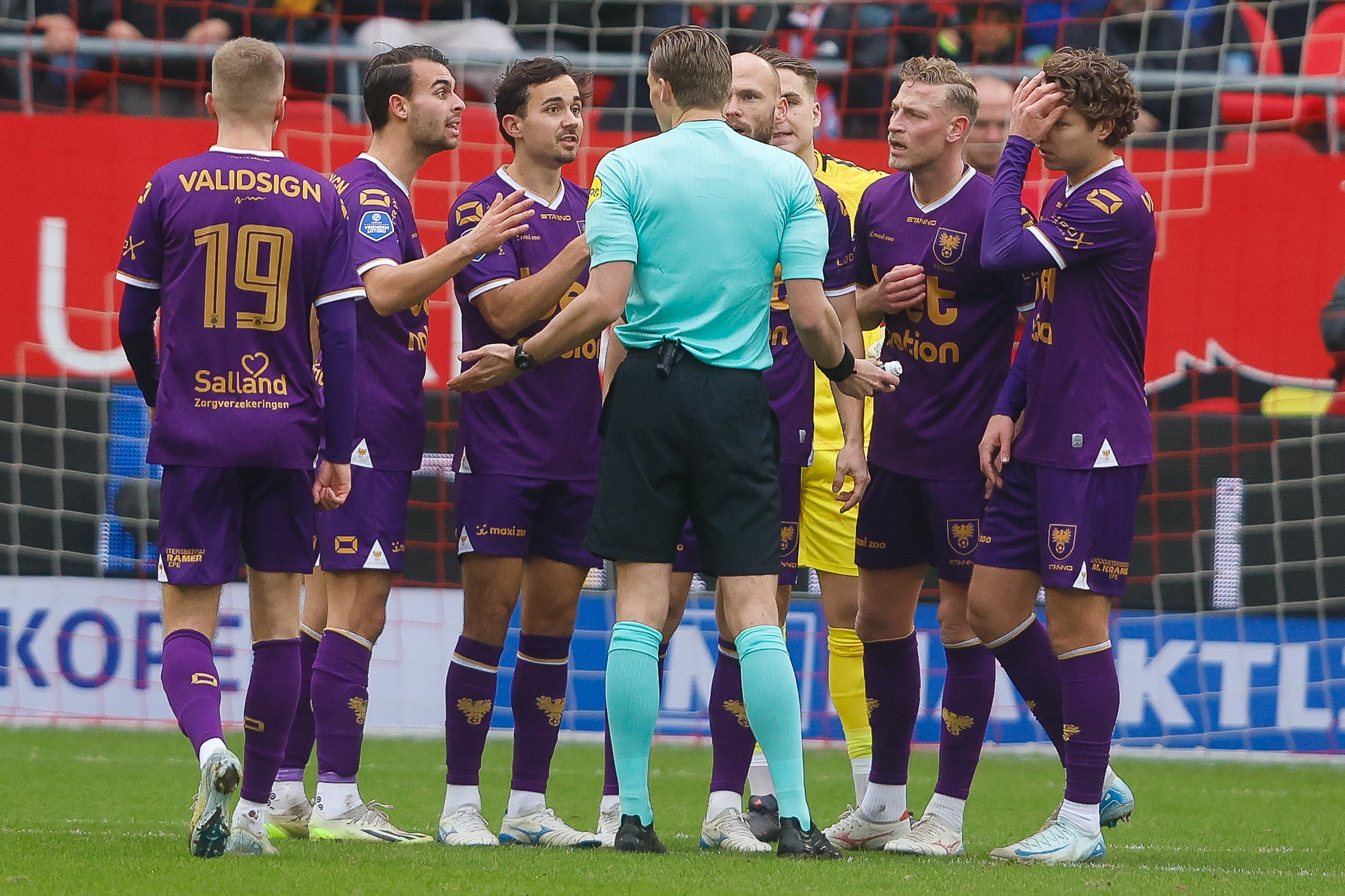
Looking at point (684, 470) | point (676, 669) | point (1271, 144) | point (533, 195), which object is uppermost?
point (1271, 144)

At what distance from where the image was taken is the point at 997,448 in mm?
4852

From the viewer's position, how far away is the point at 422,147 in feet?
17.3

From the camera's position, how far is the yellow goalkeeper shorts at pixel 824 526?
5.99m

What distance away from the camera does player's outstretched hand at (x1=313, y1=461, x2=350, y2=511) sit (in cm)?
440

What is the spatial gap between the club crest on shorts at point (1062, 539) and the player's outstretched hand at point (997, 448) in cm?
27

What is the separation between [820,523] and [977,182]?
4.88 ft

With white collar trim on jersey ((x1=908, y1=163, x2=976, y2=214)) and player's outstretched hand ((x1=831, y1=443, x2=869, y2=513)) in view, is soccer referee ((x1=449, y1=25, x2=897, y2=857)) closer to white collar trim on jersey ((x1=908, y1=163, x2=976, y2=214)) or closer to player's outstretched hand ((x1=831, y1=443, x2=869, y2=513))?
player's outstretched hand ((x1=831, y1=443, x2=869, y2=513))

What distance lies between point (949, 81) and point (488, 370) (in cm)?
173

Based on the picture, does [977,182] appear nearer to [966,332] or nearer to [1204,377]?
[966,332]

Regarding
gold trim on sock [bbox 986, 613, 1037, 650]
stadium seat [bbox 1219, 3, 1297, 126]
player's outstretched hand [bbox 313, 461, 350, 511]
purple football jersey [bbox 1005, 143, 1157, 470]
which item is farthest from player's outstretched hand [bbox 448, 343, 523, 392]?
stadium seat [bbox 1219, 3, 1297, 126]

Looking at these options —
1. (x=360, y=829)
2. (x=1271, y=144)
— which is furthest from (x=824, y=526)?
(x=1271, y=144)

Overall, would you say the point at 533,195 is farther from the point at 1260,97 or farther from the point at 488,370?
the point at 1260,97

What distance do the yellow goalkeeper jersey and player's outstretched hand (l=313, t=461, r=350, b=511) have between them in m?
2.04

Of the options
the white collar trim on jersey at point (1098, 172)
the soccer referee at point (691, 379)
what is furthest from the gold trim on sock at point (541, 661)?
the white collar trim on jersey at point (1098, 172)
